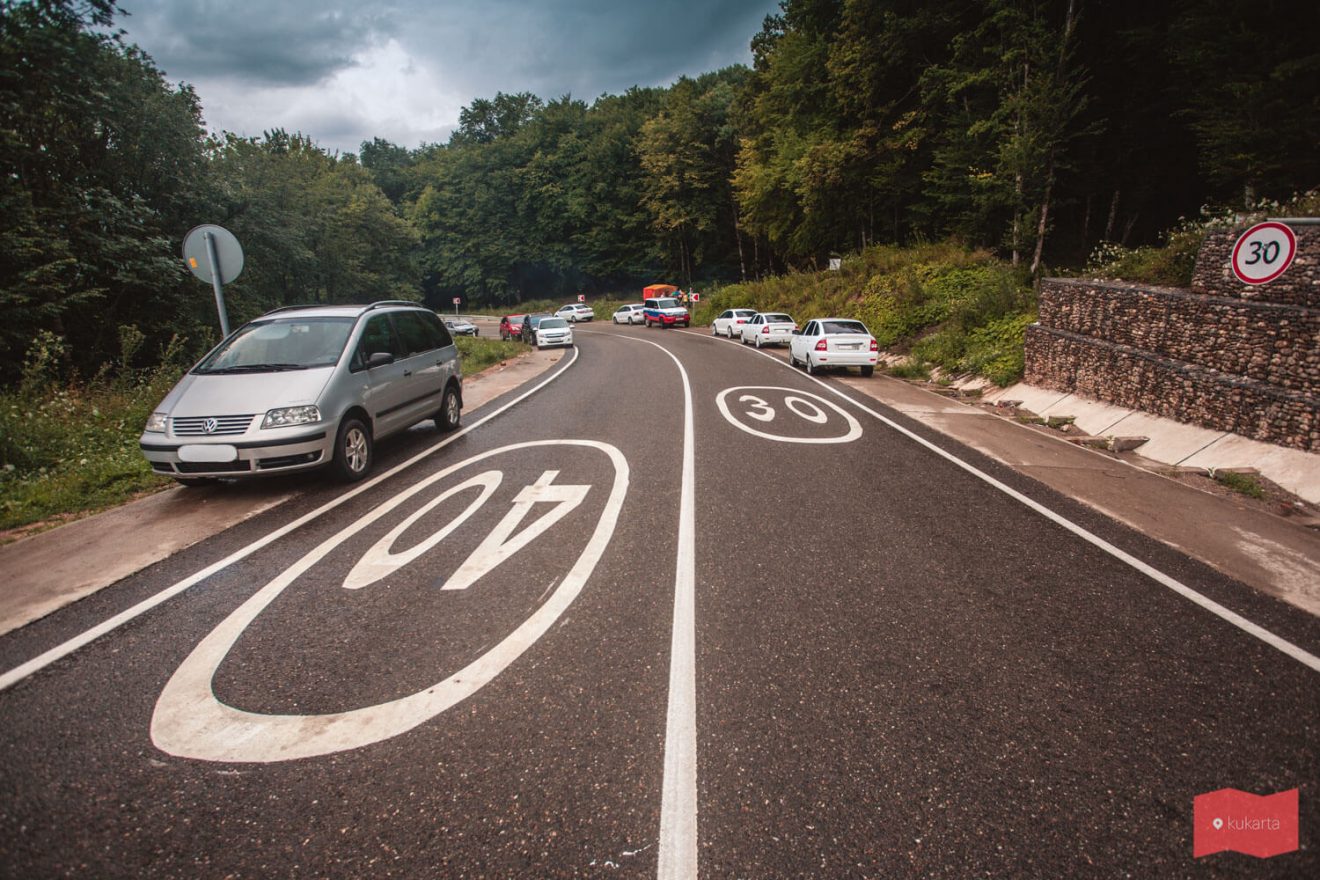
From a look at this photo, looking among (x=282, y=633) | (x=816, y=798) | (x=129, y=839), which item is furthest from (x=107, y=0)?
(x=816, y=798)

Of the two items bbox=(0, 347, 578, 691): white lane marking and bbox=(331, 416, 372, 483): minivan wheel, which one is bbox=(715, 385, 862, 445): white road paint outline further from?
bbox=(331, 416, 372, 483): minivan wheel

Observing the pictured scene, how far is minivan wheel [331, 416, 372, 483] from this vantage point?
6.31 m

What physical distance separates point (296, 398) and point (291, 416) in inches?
9.0

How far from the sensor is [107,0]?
1242cm

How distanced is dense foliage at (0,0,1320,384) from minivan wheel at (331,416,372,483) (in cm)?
881

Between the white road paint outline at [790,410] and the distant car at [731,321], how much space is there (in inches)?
659

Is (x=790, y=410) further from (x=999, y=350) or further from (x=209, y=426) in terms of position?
(x=209, y=426)

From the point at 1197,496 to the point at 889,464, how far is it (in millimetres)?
3216

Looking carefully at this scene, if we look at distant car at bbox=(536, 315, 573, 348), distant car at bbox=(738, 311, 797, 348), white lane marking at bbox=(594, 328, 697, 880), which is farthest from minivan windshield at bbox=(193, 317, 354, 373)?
distant car at bbox=(536, 315, 573, 348)

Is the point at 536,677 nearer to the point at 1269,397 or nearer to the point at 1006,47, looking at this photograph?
the point at 1269,397

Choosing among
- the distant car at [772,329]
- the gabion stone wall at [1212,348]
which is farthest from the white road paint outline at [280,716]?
the distant car at [772,329]

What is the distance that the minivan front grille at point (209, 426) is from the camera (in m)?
5.63

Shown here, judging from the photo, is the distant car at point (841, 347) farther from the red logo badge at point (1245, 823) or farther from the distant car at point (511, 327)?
the distant car at point (511, 327)

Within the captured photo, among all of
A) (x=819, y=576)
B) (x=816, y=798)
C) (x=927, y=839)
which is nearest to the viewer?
(x=927, y=839)
